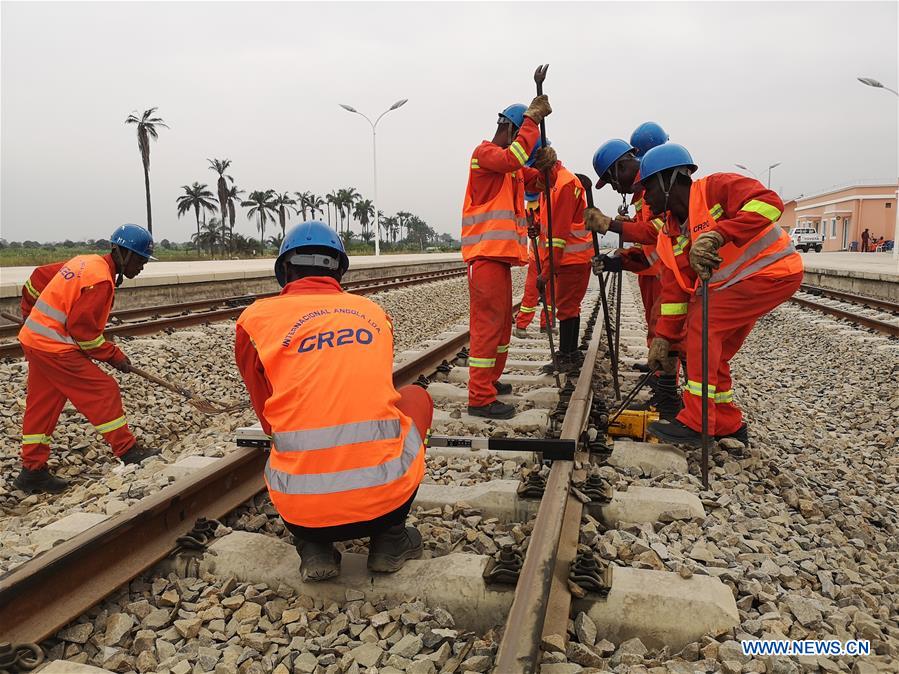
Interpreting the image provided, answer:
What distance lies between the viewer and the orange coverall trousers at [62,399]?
13.8ft

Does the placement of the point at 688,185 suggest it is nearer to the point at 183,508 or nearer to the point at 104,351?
the point at 183,508

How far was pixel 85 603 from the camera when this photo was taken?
2.24 m

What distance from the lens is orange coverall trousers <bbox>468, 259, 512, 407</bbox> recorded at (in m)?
4.45

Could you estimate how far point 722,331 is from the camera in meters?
3.68

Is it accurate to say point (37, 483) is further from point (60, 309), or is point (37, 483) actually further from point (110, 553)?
point (110, 553)

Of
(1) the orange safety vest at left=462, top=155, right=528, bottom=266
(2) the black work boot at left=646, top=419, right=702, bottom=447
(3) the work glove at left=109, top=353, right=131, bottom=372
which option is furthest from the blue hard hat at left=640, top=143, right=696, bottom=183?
(3) the work glove at left=109, top=353, right=131, bottom=372

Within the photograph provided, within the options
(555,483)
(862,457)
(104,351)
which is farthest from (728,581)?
(104,351)

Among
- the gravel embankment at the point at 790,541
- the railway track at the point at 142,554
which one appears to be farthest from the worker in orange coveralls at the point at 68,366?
the gravel embankment at the point at 790,541

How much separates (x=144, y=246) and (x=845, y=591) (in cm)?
460

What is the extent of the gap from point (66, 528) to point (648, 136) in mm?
5107

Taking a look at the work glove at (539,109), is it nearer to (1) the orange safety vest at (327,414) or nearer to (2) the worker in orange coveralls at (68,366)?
(1) the orange safety vest at (327,414)

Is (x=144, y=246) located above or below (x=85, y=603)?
above

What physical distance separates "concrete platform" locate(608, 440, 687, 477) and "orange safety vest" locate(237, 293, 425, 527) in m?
1.60

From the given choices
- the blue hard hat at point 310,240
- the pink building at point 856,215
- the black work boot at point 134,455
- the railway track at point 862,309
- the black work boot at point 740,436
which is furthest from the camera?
the pink building at point 856,215
